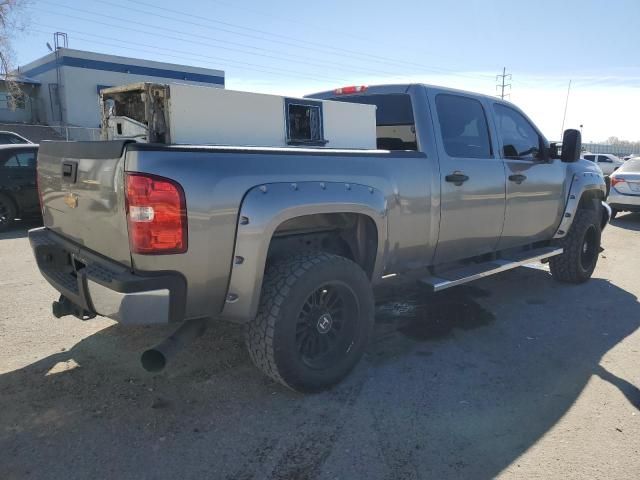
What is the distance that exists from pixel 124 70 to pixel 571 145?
31.4 metres

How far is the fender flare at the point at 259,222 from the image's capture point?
8.82 ft

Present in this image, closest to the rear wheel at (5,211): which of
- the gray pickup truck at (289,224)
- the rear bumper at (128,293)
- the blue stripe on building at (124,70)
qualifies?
the gray pickup truck at (289,224)

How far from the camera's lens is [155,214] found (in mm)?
2451

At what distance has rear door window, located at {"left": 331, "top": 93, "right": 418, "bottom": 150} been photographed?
398 centimetres

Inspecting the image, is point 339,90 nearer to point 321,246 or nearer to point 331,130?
point 331,130

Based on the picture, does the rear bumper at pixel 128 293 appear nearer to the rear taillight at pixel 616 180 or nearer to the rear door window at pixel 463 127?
the rear door window at pixel 463 127

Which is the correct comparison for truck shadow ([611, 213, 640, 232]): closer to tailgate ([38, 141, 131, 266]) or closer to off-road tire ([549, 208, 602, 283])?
off-road tire ([549, 208, 602, 283])

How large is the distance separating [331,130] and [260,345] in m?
1.60

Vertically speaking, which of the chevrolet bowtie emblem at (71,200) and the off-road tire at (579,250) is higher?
the chevrolet bowtie emblem at (71,200)

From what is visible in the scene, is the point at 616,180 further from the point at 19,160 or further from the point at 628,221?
the point at 19,160

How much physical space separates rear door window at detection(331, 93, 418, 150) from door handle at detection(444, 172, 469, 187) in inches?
13.7

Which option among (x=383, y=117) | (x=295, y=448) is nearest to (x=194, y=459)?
(x=295, y=448)

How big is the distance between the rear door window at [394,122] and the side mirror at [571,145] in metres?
2.09

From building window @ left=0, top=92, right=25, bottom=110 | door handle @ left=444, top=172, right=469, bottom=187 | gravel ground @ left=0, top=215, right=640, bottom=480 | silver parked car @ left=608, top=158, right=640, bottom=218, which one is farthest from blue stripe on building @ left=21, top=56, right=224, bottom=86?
door handle @ left=444, top=172, right=469, bottom=187
